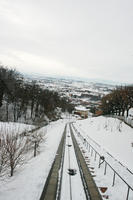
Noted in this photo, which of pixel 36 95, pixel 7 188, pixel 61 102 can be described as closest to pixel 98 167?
pixel 7 188

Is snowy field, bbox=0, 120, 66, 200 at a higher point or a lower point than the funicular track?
higher

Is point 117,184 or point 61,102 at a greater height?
point 61,102

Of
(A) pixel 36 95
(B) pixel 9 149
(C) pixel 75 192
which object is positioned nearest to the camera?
(C) pixel 75 192

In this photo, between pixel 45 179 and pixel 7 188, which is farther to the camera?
pixel 45 179

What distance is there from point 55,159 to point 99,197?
28.0 ft

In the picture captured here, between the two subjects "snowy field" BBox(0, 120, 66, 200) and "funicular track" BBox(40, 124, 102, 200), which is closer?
"snowy field" BBox(0, 120, 66, 200)

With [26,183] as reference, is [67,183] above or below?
below

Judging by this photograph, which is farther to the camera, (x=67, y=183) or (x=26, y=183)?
(x=67, y=183)

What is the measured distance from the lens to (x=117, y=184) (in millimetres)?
11266

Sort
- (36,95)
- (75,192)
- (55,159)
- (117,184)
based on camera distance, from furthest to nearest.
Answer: (36,95), (55,159), (117,184), (75,192)

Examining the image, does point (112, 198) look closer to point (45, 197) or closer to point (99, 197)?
point (99, 197)

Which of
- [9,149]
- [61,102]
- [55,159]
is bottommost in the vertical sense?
Result: [55,159]

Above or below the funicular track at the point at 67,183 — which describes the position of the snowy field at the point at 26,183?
above

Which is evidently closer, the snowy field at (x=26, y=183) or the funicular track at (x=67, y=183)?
the snowy field at (x=26, y=183)
